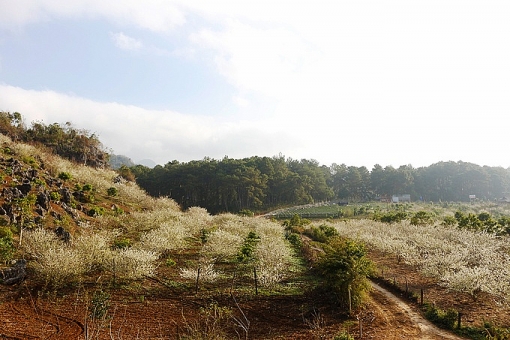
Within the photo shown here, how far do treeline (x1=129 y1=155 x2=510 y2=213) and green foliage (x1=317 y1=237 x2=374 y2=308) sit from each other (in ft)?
212

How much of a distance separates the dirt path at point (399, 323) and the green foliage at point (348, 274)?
4.57ft

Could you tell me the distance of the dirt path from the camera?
1482 cm

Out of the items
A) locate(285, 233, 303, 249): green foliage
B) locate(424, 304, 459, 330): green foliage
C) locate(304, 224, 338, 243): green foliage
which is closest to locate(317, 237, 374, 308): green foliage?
locate(424, 304, 459, 330): green foliage

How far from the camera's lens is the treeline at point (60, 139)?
2197 inches

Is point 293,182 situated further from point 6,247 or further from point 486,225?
point 6,247

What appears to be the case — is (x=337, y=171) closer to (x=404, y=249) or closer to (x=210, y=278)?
(x=404, y=249)

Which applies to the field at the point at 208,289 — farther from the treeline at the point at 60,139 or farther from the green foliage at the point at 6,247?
the treeline at the point at 60,139

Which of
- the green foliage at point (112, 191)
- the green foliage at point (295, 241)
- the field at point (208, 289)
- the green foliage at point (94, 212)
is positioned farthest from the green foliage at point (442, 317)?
the green foliage at point (112, 191)

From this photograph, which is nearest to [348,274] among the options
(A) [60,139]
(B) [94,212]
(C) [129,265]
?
(C) [129,265]

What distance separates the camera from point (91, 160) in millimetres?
63125

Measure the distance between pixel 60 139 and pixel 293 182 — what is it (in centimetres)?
6045

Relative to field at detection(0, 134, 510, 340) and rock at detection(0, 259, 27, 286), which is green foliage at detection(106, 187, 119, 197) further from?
rock at detection(0, 259, 27, 286)

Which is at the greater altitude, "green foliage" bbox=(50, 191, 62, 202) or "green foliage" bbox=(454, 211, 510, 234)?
"green foliage" bbox=(50, 191, 62, 202)

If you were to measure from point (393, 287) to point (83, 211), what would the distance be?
33.7m
